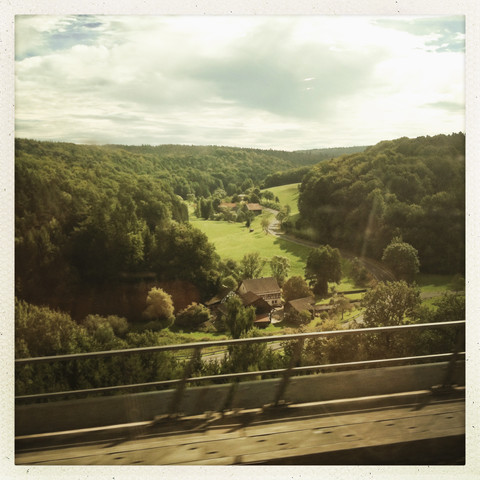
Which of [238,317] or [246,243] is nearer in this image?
[238,317]

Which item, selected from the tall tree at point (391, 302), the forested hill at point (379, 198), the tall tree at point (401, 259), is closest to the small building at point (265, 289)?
the forested hill at point (379, 198)

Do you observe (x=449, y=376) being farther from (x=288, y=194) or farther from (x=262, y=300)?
(x=288, y=194)

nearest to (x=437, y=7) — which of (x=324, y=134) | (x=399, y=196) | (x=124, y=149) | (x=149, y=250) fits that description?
(x=324, y=134)

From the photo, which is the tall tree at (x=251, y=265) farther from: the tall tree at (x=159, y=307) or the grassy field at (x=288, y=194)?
the tall tree at (x=159, y=307)

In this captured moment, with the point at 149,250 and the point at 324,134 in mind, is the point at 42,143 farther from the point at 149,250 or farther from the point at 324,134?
the point at 324,134

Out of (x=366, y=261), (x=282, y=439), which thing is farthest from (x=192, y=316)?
(x=366, y=261)

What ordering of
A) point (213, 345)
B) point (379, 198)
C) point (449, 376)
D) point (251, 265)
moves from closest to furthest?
1. point (213, 345)
2. point (449, 376)
3. point (251, 265)
4. point (379, 198)

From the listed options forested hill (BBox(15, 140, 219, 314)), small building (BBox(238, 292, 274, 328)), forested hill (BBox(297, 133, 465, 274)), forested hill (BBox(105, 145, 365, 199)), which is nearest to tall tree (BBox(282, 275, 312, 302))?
small building (BBox(238, 292, 274, 328))
